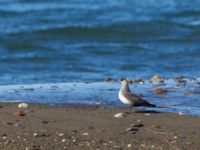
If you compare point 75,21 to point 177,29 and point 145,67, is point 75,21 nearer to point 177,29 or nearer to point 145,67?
point 177,29

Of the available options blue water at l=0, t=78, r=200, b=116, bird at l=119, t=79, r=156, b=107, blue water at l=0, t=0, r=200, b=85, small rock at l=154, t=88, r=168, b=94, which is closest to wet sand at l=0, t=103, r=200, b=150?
bird at l=119, t=79, r=156, b=107

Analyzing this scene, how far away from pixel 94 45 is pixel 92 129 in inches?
510

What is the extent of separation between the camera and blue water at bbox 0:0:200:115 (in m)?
14.5

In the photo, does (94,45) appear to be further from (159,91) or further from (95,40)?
(159,91)

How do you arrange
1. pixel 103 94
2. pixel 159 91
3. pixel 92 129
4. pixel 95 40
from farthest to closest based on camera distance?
pixel 95 40
pixel 159 91
pixel 103 94
pixel 92 129

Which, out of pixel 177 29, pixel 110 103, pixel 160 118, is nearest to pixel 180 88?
pixel 110 103

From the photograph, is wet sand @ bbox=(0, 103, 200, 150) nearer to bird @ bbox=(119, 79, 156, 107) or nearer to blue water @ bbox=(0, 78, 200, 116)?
bird @ bbox=(119, 79, 156, 107)

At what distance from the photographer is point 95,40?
23531mm

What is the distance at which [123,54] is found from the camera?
20.3 metres

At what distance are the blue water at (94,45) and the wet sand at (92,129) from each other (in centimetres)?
92

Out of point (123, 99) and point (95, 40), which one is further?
point (95, 40)

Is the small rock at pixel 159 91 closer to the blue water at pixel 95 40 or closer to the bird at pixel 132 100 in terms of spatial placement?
the bird at pixel 132 100

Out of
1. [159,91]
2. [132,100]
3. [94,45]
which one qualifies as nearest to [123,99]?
[132,100]

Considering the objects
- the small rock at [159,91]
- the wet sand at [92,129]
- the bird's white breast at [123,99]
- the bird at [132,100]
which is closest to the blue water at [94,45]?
the small rock at [159,91]
